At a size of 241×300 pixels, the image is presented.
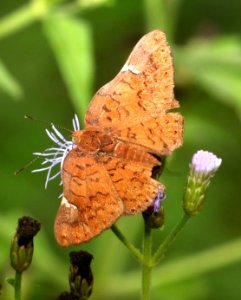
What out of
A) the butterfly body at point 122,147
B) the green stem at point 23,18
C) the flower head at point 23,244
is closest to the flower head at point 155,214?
the butterfly body at point 122,147

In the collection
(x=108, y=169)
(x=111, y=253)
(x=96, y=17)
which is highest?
(x=108, y=169)

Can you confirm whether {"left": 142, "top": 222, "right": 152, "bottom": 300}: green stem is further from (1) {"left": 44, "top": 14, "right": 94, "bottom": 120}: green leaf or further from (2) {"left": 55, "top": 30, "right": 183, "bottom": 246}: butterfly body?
(1) {"left": 44, "top": 14, "right": 94, "bottom": 120}: green leaf

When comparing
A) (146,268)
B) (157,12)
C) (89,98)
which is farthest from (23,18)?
(146,268)

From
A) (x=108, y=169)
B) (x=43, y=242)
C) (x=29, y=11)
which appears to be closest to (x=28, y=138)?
(x=43, y=242)

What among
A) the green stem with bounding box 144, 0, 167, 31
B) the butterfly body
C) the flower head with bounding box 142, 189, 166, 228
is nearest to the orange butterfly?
the butterfly body

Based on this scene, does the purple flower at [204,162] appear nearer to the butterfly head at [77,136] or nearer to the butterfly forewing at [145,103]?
the butterfly forewing at [145,103]

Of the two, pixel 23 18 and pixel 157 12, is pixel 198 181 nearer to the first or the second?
pixel 23 18

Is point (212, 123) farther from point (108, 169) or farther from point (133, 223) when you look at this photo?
point (108, 169)
